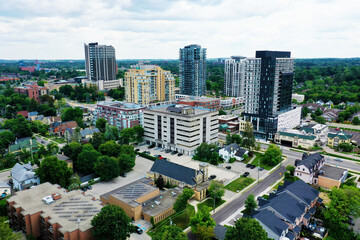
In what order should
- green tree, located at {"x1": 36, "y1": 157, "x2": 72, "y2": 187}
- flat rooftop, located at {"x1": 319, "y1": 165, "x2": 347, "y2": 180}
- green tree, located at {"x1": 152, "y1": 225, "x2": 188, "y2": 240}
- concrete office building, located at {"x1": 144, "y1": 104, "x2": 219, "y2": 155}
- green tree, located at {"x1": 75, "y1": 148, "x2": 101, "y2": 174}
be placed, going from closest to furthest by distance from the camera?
green tree, located at {"x1": 152, "y1": 225, "x2": 188, "y2": 240} < green tree, located at {"x1": 36, "y1": 157, "x2": 72, "y2": 187} < flat rooftop, located at {"x1": 319, "y1": 165, "x2": 347, "y2": 180} < green tree, located at {"x1": 75, "y1": 148, "x2": 101, "y2": 174} < concrete office building, located at {"x1": 144, "y1": 104, "x2": 219, "y2": 155}

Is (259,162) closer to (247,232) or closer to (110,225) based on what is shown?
(247,232)

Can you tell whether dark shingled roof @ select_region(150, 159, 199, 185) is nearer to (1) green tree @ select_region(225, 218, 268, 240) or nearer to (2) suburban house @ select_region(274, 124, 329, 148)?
(1) green tree @ select_region(225, 218, 268, 240)

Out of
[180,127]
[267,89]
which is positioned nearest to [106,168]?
[180,127]

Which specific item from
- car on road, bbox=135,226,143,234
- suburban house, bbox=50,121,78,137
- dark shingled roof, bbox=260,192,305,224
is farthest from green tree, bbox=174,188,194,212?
suburban house, bbox=50,121,78,137

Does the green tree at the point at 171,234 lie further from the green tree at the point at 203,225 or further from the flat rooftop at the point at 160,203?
the flat rooftop at the point at 160,203

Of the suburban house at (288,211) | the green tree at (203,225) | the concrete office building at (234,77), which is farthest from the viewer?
the concrete office building at (234,77)

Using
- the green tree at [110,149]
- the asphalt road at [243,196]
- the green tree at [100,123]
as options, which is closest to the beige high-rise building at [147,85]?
the green tree at [100,123]

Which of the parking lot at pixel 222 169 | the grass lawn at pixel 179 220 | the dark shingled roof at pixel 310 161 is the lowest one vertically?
the grass lawn at pixel 179 220
